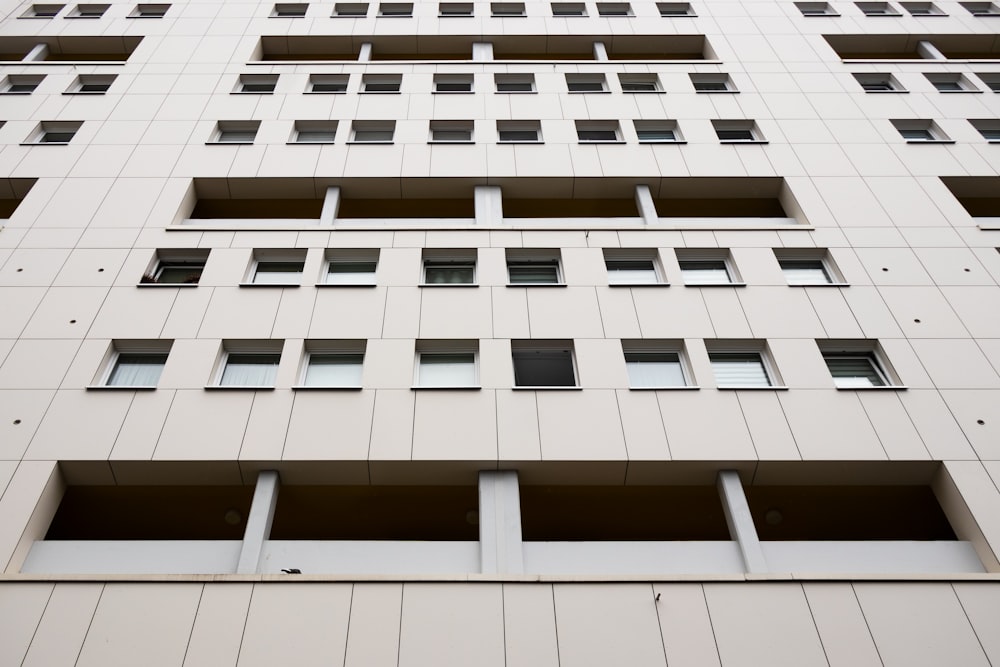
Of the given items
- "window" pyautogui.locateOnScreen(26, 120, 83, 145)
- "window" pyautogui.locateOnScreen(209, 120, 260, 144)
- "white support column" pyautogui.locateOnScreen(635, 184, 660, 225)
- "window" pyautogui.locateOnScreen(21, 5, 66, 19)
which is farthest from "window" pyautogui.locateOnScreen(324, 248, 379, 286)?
"window" pyautogui.locateOnScreen(21, 5, 66, 19)

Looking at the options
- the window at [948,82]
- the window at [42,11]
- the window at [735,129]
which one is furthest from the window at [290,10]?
the window at [948,82]

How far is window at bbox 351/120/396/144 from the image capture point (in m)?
19.8

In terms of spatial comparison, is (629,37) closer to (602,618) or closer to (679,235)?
(679,235)

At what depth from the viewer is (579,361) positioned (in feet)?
44.1

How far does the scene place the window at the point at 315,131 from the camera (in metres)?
19.8

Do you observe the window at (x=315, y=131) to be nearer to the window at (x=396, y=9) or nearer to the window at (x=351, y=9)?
the window at (x=396, y=9)

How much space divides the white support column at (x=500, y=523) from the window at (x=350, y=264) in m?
6.33

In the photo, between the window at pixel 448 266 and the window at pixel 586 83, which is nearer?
the window at pixel 448 266

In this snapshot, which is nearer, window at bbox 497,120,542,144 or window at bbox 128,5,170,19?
window at bbox 497,120,542,144

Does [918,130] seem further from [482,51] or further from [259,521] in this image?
[259,521]

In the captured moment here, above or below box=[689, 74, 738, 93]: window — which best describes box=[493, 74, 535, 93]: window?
above

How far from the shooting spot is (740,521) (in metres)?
11.3

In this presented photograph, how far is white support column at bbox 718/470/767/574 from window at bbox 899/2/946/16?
23602 mm

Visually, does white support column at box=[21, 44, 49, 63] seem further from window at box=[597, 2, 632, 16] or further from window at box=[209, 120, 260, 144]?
window at box=[597, 2, 632, 16]
